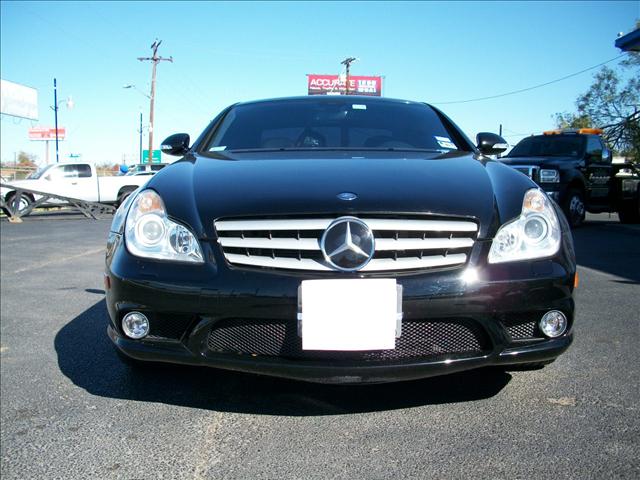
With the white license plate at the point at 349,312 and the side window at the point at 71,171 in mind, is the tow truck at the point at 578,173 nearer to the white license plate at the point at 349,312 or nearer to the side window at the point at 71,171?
the white license plate at the point at 349,312

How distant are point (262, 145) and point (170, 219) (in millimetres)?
1182

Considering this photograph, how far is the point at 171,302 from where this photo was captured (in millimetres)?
2127

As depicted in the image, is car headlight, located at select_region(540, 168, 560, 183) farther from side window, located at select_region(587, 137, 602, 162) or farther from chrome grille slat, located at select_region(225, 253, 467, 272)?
chrome grille slat, located at select_region(225, 253, 467, 272)

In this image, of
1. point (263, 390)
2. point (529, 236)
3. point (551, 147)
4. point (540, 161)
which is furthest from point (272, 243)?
point (551, 147)

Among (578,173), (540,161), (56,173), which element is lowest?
(56,173)

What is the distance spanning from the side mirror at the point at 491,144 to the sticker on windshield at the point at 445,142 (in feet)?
0.80

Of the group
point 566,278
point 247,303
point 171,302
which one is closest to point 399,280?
point 247,303

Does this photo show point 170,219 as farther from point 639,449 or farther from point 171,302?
point 639,449

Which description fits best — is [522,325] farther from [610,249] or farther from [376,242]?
[610,249]

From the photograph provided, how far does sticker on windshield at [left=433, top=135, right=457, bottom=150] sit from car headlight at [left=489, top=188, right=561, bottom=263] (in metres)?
0.99

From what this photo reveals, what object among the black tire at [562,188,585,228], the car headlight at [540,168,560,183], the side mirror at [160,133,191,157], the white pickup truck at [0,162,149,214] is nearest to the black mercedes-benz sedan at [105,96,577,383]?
the side mirror at [160,133,191,157]

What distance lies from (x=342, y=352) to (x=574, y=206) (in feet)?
30.7

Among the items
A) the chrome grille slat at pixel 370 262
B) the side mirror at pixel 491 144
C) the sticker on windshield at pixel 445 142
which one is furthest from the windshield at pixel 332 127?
the chrome grille slat at pixel 370 262

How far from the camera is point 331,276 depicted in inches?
80.2
